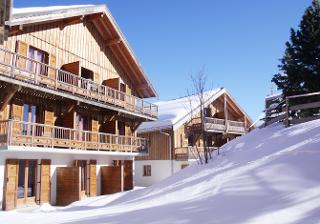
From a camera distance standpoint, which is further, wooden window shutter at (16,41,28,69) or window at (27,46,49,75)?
window at (27,46,49,75)

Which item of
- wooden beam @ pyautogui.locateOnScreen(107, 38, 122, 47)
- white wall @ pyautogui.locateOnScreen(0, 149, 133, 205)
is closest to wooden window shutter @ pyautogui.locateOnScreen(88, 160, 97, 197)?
white wall @ pyautogui.locateOnScreen(0, 149, 133, 205)

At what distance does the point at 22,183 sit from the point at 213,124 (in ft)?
75.8

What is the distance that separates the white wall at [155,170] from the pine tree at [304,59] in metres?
12.9

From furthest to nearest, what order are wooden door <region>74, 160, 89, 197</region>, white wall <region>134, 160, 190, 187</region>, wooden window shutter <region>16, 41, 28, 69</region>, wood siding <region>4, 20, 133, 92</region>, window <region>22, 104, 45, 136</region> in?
white wall <region>134, 160, 190, 187</region>
wooden door <region>74, 160, 89, 197</region>
wood siding <region>4, 20, 133, 92</region>
window <region>22, 104, 45, 136</region>
wooden window shutter <region>16, 41, 28, 69</region>

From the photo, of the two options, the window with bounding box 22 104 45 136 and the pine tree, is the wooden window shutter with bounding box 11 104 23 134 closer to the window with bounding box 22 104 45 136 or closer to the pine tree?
the window with bounding box 22 104 45 136

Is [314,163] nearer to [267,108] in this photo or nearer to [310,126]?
[310,126]

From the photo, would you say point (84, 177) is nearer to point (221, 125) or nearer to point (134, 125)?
point (134, 125)

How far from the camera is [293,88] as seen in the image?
2425cm

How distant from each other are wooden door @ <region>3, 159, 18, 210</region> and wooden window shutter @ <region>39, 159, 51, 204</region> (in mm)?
1724

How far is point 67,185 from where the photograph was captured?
19344 millimetres

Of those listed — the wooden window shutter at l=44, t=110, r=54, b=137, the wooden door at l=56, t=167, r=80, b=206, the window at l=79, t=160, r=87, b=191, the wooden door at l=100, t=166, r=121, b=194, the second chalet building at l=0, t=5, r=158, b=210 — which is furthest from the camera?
the wooden door at l=100, t=166, r=121, b=194

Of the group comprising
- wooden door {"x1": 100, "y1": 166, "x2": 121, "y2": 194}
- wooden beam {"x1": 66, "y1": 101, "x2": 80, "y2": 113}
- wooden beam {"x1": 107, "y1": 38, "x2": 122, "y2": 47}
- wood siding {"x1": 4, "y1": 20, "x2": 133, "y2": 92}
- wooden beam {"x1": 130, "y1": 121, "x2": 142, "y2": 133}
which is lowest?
wooden door {"x1": 100, "y1": 166, "x2": 121, "y2": 194}

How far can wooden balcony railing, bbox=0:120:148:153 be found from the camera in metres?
16.2

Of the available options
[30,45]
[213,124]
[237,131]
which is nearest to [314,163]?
[30,45]
